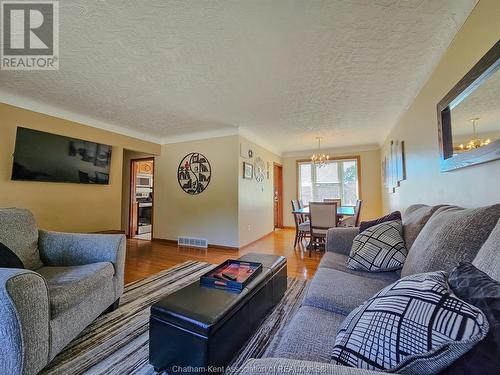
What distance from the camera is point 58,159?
312 cm

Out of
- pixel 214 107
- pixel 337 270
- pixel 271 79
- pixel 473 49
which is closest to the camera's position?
pixel 473 49

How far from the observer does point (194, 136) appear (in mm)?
4551

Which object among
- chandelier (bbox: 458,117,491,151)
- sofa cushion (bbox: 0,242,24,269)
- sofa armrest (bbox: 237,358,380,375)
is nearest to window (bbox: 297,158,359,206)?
chandelier (bbox: 458,117,491,151)

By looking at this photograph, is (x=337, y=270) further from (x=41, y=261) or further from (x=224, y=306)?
(x=41, y=261)

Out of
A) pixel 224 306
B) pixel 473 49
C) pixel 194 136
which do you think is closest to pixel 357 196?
pixel 194 136

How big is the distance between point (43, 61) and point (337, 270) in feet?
10.8

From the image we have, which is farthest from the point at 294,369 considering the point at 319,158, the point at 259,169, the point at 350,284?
the point at 319,158

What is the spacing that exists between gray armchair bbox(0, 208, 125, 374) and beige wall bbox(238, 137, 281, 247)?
8.32ft

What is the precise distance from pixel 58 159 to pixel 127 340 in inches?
113

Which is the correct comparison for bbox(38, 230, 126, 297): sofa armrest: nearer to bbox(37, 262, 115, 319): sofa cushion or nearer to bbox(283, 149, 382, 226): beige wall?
bbox(37, 262, 115, 319): sofa cushion

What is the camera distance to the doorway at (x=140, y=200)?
5.34m

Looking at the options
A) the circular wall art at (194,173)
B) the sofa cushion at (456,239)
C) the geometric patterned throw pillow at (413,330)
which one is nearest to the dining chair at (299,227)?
the circular wall art at (194,173)

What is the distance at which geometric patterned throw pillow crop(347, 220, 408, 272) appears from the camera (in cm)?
159

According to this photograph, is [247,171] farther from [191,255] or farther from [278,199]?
[278,199]
